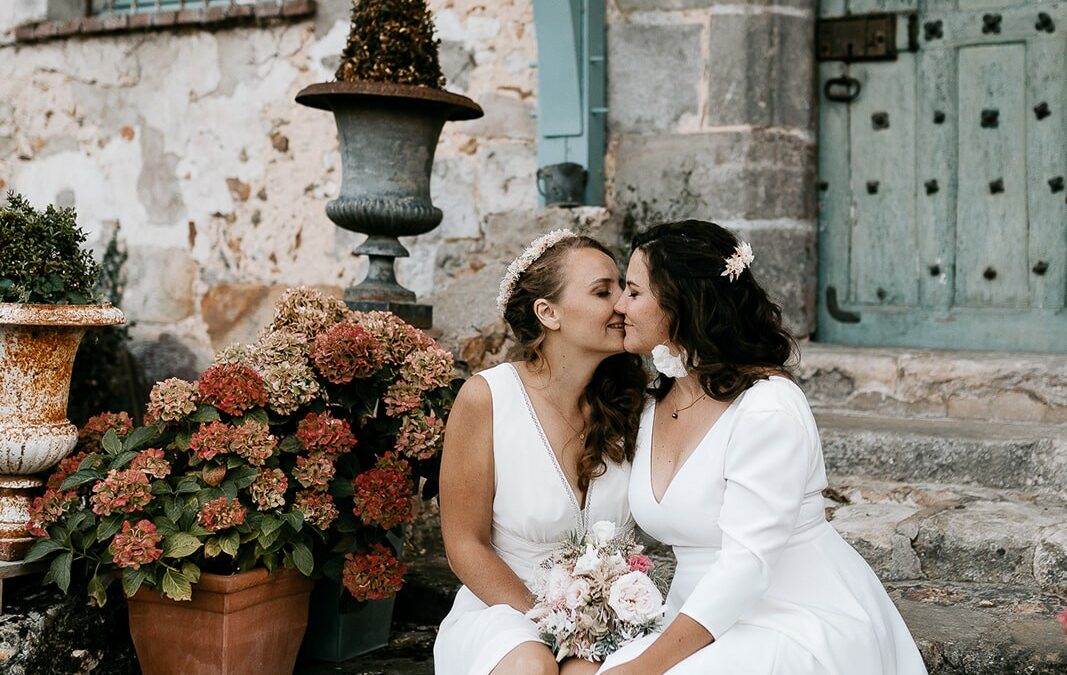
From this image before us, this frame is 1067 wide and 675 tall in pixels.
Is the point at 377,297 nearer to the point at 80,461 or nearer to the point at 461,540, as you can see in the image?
the point at 80,461

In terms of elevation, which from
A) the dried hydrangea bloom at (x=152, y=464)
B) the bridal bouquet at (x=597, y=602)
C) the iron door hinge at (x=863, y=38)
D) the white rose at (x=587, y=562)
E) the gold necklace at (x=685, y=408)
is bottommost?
Result: the bridal bouquet at (x=597, y=602)

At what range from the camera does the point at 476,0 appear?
4.91m

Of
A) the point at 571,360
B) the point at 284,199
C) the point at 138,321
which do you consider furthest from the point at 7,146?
the point at 571,360

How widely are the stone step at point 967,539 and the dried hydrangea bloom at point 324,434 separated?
4.70 ft

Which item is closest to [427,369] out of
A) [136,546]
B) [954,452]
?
[136,546]

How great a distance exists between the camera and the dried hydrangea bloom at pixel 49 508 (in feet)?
9.43

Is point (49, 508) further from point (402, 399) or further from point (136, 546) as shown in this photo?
point (402, 399)

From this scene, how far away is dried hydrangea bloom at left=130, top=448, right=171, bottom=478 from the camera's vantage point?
109 inches

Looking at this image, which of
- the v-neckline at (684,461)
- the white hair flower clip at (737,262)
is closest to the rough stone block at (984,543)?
the v-neckline at (684,461)

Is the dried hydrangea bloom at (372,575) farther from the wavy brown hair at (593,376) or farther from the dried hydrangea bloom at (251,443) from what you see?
the wavy brown hair at (593,376)

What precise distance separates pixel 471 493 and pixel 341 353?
589 millimetres

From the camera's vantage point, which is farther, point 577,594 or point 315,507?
point 315,507

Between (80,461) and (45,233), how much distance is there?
0.59 m

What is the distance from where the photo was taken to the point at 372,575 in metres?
2.94
